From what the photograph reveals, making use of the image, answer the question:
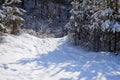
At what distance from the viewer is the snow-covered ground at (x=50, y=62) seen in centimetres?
1005

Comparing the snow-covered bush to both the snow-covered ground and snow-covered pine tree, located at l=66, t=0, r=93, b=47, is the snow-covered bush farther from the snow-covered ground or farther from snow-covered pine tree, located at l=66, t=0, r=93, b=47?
the snow-covered ground

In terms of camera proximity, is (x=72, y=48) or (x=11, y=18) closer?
(x=72, y=48)

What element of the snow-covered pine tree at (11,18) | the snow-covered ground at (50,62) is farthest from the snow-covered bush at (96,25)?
the snow-covered pine tree at (11,18)

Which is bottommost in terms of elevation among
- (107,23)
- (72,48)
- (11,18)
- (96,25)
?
(72,48)

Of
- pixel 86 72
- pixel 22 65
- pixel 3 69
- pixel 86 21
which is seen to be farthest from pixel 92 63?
pixel 86 21

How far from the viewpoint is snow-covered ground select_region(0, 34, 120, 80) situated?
10055mm

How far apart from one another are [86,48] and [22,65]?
21.4ft

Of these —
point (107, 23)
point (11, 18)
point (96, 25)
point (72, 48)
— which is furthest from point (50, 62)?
point (11, 18)

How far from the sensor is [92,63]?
41.3ft

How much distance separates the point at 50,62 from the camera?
39.9ft

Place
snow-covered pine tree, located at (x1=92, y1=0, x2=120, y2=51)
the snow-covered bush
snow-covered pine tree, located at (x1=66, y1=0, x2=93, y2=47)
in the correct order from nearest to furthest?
1. snow-covered pine tree, located at (x1=92, y1=0, x2=120, y2=51)
2. the snow-covered bush
3. snow-covered pine tree, located at (x1=66, y1=0, x2=93, y2=47)

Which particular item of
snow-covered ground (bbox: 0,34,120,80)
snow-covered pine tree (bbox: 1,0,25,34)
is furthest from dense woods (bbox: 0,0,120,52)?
snow-covered ground (bbox: 0,34,120,80)

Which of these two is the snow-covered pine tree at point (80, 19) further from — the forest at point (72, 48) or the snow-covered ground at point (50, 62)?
the snow-covered ground at point (50, 62)

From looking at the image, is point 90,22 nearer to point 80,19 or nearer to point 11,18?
point 80,19
